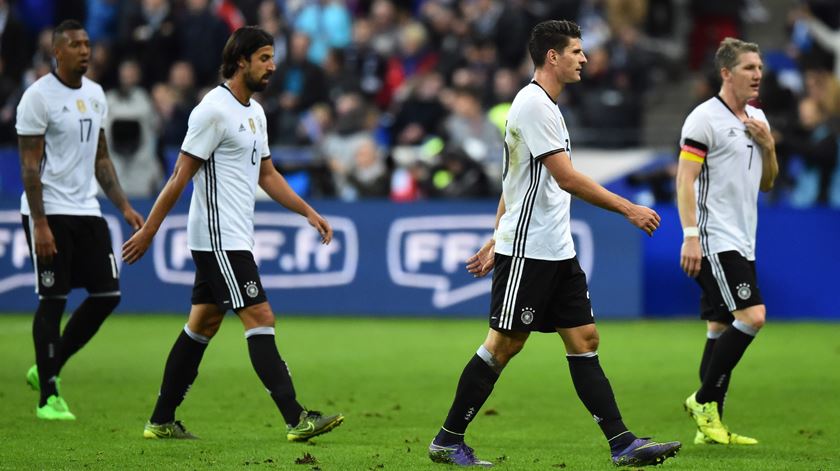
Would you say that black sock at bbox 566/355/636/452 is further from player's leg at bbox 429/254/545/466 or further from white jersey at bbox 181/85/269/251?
white jersey at bbox 181/85/269/251

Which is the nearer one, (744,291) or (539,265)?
(539,265)

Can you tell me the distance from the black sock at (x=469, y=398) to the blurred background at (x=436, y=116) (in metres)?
8.52

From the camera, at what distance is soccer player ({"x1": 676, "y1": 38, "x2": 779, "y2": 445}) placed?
26.8 ft

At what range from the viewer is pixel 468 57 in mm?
20453

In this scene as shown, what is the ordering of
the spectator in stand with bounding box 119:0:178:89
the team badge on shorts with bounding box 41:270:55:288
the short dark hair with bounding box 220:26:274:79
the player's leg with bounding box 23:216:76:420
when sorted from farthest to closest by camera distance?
the spectator in stand with bounding box 119:0:178:89
the team badge on shorts with bounding box 41:270:55:288
the player's leg with bounding box 23:216:76:420
the short dark hair with bounding box 220:26:274:79

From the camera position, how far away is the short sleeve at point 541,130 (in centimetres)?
695

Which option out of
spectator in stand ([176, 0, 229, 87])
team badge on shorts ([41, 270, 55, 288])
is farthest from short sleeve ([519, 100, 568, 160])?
spectator in stand ([176, 0, 229, 87])

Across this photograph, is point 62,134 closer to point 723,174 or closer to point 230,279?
point 230,279

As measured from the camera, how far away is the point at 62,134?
355 inches

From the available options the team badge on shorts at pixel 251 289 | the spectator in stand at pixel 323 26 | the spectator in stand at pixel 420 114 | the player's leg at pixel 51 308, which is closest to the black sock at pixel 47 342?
the player's leg at pixel 51 308

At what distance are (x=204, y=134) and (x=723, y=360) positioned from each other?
3323 mm

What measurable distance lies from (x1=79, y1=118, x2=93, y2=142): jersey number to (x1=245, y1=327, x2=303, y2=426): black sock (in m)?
2.13

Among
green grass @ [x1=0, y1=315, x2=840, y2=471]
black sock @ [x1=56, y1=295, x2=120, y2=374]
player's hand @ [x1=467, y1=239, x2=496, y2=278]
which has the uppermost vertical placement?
player's hand @ [x1=467, y1=239, x2=496, y2=278]

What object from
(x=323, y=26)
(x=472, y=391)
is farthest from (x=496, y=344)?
(x=323, y=26)
